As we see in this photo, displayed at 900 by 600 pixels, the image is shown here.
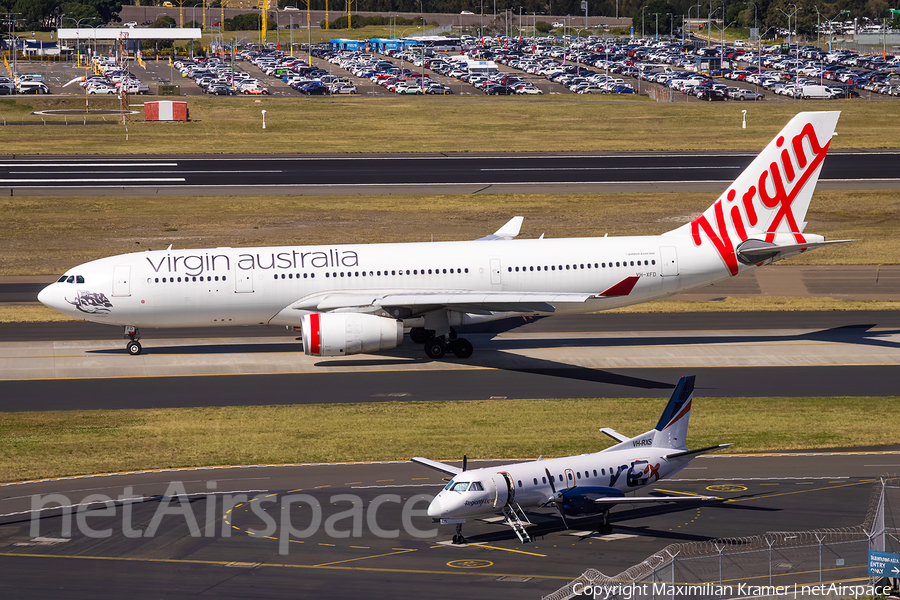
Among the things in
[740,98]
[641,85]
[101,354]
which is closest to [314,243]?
[101,354]

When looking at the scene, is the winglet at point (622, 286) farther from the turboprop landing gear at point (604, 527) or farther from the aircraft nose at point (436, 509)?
the aircraft nose at point (436, 509)

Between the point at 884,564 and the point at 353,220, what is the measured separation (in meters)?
61.4

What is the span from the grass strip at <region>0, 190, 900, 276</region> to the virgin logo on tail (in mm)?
17877

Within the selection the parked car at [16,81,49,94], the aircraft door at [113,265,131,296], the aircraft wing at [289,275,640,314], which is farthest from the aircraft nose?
the parked car at [16,81,49,94]

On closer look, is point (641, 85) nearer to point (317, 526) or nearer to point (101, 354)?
point (101, 354)

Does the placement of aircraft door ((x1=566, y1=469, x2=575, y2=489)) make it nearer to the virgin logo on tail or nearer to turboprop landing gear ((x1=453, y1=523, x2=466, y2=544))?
turboprop landing gear ((x1=453, y1=523, x2=466, y2=544))

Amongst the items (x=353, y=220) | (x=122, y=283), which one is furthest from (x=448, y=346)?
(x=353, y=220)

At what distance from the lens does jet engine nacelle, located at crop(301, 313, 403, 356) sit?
45.9 m

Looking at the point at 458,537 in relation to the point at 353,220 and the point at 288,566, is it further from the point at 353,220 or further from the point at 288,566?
the point at 353,220

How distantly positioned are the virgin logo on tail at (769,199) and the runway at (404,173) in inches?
1472

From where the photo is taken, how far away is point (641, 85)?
181m

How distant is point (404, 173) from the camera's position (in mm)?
100000

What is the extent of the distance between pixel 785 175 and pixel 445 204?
123 ft

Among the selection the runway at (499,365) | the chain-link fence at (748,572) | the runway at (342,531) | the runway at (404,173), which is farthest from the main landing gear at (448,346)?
the runway at (404,173)
